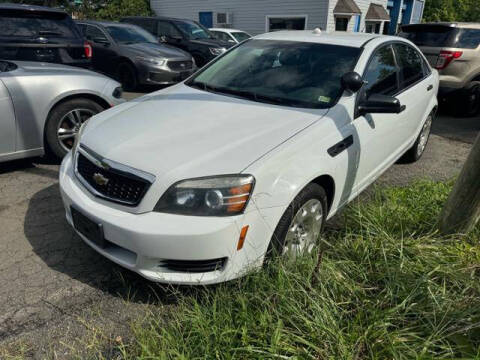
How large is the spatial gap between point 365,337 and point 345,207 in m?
1.33

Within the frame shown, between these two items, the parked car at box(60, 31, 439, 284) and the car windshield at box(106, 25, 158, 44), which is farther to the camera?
the car windshield at box(106, 25, 158, 44)

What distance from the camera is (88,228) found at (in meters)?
2.25

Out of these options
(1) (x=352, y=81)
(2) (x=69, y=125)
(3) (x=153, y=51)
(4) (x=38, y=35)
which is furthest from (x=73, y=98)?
(3) (x=153, y=51)

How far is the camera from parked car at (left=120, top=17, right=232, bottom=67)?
34.3ft

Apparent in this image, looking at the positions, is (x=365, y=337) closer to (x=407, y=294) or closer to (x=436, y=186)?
(x=407, y=294)

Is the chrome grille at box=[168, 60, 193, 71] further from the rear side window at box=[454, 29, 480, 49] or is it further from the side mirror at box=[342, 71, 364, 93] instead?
the side mirror at box=[342, 71, 364, 93]

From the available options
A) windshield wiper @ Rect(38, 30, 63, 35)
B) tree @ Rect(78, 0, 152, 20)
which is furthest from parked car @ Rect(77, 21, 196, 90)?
tree @ Rect(78, 0, 152, 20)

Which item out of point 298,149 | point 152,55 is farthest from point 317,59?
→ point 152,55

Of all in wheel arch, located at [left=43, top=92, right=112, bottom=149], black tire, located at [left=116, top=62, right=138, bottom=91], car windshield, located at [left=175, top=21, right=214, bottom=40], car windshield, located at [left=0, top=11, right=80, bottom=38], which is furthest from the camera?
car windshield, located at [left=175, top=21, right=214, bottom=40]

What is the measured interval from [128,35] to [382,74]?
23.5 feet

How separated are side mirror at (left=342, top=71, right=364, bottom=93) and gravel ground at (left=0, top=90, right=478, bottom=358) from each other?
76.5 inches

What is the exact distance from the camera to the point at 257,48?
3.49m

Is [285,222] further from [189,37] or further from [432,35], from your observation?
[189,37]

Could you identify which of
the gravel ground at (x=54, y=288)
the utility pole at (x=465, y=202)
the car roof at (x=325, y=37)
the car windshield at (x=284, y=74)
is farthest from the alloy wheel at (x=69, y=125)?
the utility pole at (x=465, y=202)
